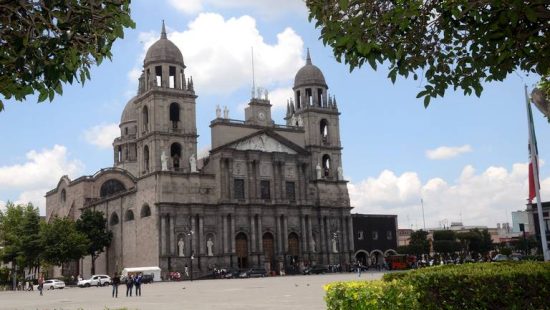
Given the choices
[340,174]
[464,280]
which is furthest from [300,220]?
[464,280]

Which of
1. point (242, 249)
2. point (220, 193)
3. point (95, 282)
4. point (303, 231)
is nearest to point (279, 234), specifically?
point (303, 231)

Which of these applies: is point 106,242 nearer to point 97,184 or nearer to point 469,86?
point 97,184


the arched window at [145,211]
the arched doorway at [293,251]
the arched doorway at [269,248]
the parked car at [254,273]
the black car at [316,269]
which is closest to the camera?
the parked car at [254,273]

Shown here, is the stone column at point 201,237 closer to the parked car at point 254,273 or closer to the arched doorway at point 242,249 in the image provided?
the arched doorway at point 242,249

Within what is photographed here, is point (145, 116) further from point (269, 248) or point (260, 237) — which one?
point (269, 248)

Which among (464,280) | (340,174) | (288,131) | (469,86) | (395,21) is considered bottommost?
(464,280)

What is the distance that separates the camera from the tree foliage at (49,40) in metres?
7.75

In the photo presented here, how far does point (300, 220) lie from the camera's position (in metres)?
65.8

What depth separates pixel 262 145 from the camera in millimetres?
65125

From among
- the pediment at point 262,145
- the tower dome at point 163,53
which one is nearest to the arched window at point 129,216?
the pediment at point 262,145

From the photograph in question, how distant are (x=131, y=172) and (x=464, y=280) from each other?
7262 cm

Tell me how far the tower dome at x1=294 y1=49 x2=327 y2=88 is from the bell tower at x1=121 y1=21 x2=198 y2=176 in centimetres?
1517

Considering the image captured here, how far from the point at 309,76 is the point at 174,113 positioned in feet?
59.2

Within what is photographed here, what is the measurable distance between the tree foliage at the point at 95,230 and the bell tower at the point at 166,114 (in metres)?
7.33
